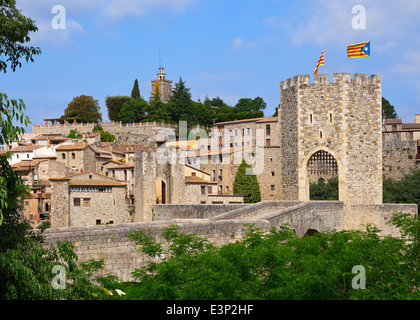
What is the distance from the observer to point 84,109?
4156 inches

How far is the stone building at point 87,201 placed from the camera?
4550 cm

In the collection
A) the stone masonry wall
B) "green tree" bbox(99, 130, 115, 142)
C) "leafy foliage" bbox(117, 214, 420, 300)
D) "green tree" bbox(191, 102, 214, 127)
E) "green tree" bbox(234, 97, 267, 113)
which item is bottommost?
"leafy foliage" bbox(117, 214, 420, 300)

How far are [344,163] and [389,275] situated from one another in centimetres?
1657

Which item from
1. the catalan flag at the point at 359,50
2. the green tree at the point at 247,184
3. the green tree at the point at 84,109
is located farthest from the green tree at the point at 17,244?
the green tree at the point at 84,109

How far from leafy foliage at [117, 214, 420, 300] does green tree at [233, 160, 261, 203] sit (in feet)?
111

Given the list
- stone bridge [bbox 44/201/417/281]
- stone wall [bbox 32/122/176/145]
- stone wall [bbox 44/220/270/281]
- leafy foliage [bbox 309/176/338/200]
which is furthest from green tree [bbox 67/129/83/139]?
stone wall [bbox 44/220/270/281]

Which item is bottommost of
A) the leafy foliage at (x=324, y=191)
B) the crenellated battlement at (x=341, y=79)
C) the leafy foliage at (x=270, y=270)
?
the leafy foliage at (x=270, y=270)

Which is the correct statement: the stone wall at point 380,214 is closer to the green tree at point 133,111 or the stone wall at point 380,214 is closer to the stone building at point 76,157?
the stone building at point 76,157

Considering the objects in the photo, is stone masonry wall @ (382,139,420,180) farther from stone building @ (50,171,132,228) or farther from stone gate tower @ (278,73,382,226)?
stone gate tower @ (278,73,382,226)

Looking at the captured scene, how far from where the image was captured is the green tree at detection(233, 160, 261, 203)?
4950cm

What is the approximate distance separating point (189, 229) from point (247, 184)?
36.1 meters

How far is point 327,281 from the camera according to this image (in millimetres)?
11820

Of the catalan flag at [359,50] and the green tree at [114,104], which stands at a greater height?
the green tree at [114,104]

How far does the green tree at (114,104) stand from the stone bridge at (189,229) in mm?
83492
